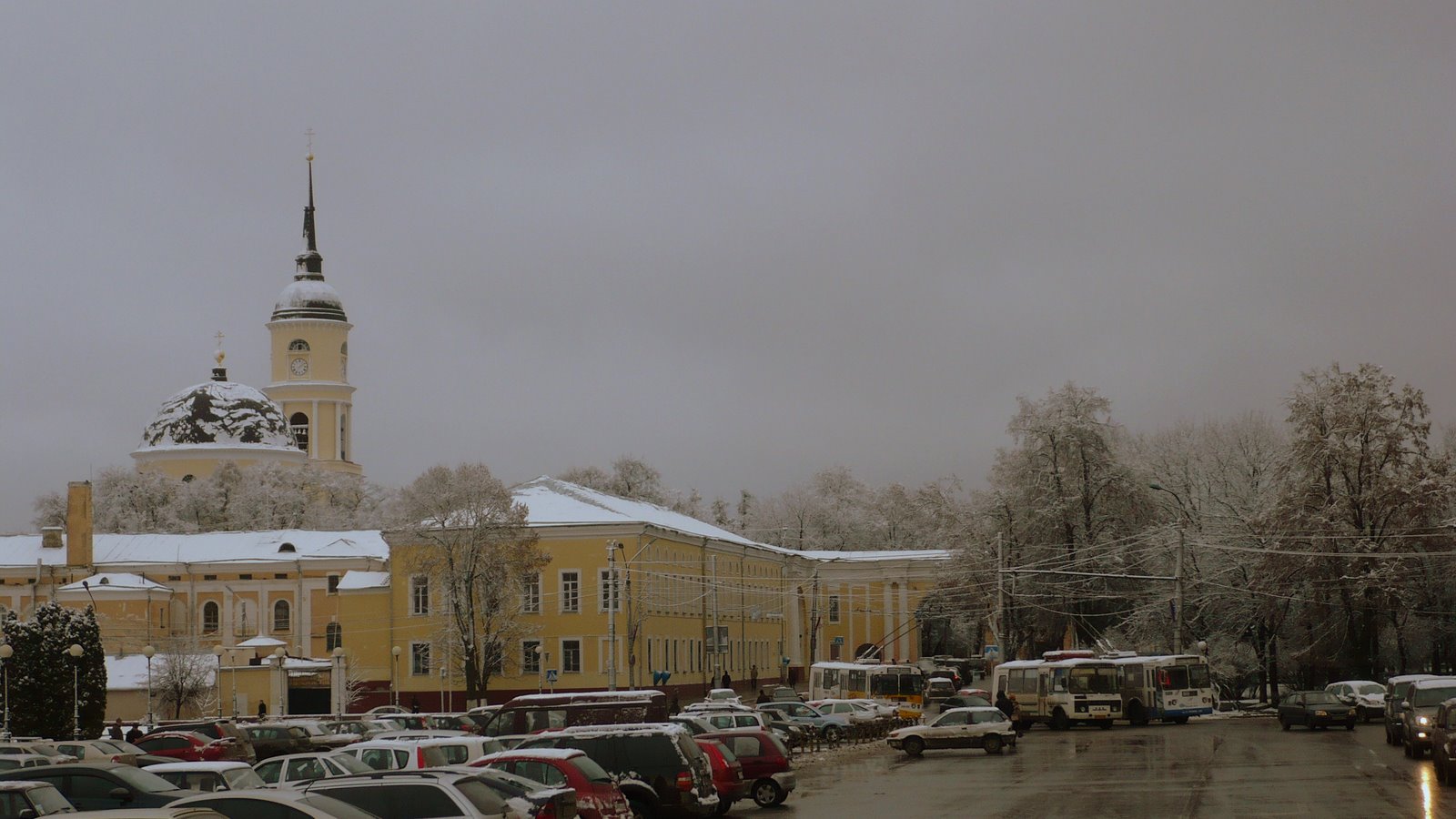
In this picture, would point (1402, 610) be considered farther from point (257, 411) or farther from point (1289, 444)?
point (257, 411)

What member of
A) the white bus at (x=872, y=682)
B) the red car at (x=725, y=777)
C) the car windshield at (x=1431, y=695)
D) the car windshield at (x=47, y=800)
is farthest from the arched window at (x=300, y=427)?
the car windshield at (x=47, y=800)

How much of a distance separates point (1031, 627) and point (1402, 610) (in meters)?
A: 16.0

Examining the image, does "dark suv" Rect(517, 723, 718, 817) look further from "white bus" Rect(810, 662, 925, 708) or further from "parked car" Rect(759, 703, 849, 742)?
"white bus" Rect(810, 662, 925, 708)

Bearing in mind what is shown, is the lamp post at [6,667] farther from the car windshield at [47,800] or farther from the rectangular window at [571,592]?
the car windshield at [47,800]

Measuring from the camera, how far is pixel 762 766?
2938 cm

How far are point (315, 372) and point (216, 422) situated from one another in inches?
630

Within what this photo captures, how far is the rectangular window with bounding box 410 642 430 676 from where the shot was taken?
Result: 72688mm

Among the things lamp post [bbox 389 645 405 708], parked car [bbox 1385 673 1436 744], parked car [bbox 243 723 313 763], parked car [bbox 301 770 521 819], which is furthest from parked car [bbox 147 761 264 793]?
lamp post [bbox 389 645 405 708]

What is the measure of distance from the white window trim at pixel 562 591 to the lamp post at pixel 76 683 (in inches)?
933

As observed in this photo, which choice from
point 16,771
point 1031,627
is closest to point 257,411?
point 1031,627

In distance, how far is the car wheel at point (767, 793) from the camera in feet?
95.8

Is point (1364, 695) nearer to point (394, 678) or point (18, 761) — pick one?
point (394, 678)

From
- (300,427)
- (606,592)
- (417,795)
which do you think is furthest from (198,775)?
(300,427)

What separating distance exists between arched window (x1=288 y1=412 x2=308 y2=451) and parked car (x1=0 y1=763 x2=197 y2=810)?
115 metres
